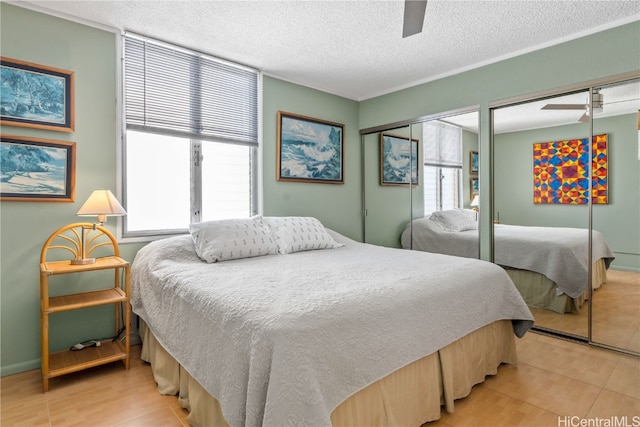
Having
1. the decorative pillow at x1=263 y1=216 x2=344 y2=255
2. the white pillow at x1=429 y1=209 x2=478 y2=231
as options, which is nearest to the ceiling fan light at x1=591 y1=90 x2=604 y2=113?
the white pillow at x1=429 y1=209 x2=478 y2=231

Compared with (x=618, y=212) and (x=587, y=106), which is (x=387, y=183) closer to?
(x=587, y=106)

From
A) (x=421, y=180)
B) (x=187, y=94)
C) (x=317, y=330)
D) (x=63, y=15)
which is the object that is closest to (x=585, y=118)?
(x=421, y=180)

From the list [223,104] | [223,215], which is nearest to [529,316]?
[223,215]

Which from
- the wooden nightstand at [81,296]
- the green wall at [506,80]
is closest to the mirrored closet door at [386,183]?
the green wall at [506,80]

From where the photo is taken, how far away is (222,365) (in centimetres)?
141

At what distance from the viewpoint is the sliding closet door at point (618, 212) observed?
98.5 inches

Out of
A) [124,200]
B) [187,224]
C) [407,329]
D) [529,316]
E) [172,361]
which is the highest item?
[124,200]

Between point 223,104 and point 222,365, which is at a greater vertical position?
point 223,104

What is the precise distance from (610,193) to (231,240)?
2873 mm

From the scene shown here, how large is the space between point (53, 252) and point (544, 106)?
3.97m

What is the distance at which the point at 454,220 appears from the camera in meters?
3.45

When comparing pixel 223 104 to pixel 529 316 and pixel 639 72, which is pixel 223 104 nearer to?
pixel 529 316

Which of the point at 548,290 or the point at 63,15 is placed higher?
the point at 63,15

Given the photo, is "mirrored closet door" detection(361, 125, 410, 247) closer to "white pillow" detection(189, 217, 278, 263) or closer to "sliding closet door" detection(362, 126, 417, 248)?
"sliding closet door" detection(362, 126, 417, 248)
